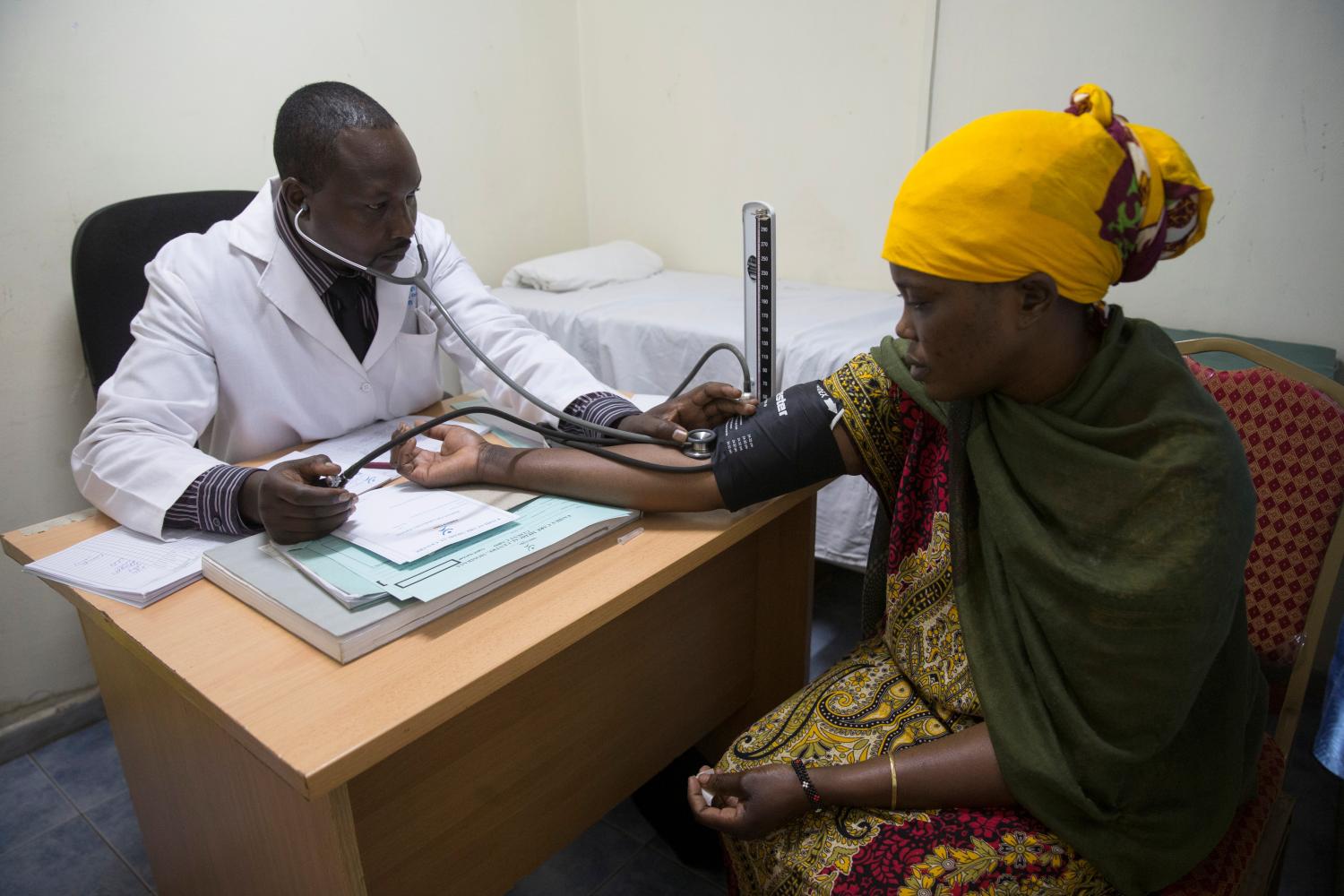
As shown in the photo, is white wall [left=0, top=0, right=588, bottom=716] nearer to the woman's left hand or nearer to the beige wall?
the beige wall

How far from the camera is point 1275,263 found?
1.70 meters

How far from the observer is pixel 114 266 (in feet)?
4.71

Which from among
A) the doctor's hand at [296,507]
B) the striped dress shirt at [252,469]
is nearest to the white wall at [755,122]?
the striped dress shirt at [252,469]

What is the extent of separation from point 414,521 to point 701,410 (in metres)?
0.40

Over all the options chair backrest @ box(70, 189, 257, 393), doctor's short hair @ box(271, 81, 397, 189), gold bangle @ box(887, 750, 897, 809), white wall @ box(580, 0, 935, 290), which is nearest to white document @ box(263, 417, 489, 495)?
doctor's short hair @ box(271, 81, 397, 189)

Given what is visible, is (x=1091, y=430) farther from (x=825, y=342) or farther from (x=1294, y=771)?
(x=1294, y=771)

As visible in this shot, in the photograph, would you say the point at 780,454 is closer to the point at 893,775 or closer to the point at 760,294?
the point at 760,294

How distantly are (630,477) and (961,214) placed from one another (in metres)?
0.45

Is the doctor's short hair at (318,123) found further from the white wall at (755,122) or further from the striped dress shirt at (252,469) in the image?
the white wall at (755,122)

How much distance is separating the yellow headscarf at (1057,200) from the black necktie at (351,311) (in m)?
0.88

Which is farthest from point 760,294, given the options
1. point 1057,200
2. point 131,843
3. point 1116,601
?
point 131,843

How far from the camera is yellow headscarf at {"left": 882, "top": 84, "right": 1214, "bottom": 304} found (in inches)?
27.2

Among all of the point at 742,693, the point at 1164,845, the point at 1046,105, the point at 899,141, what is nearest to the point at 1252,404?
the point at 1164,845

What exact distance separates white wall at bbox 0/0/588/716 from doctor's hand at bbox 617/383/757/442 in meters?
1.21
